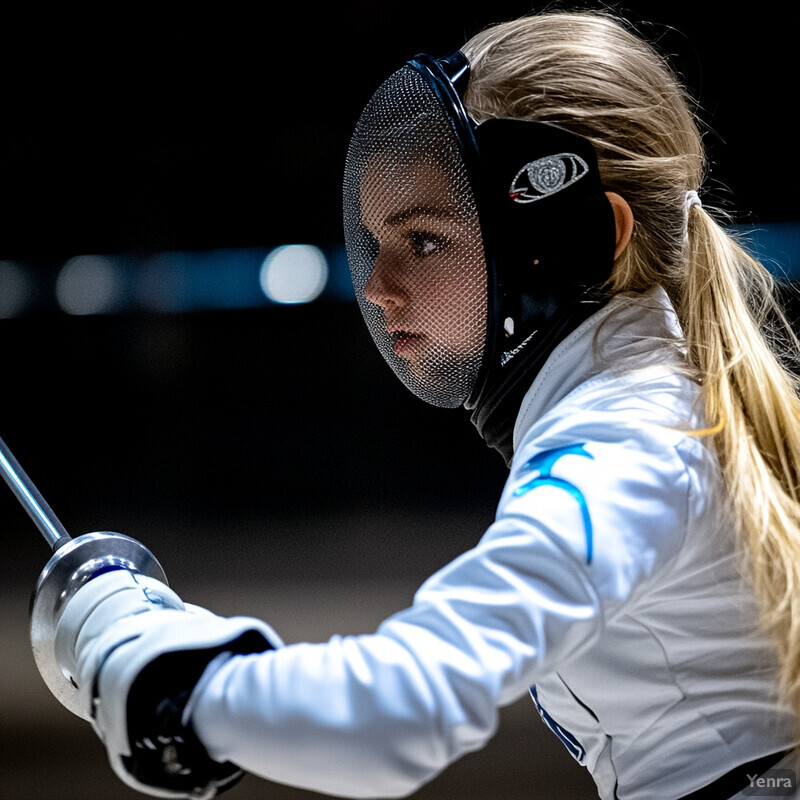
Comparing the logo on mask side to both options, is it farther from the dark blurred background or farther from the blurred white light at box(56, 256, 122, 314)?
the blurred white light at box(56, 256, 122, 314)

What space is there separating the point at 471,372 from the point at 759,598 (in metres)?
0.37

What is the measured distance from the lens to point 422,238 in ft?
3.29

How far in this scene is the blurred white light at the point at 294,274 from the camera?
5441 millimetres

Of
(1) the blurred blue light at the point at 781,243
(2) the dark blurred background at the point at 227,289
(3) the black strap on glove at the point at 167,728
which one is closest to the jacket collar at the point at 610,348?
(3) the black strap on glove at the point at 167,728

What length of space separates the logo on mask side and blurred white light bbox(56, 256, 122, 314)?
16.2ft

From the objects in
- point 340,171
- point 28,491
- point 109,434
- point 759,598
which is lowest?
point 109,434

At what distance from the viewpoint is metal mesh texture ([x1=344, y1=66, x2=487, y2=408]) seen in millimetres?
979

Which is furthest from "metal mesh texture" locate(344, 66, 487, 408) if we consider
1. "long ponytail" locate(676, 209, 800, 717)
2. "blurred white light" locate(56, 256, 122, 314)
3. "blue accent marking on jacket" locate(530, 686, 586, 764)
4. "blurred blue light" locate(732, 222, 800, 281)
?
"blurred white light" locate(56, 256, 122, 314)

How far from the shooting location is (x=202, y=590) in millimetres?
3840

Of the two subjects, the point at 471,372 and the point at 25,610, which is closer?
the point at 471,372

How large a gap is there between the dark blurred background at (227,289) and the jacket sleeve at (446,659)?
3.11 m

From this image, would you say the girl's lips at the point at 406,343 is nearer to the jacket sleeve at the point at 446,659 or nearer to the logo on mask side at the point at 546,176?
the logo on mask side at the point at 546,176

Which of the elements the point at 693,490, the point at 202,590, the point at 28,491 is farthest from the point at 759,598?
the point at 202,590

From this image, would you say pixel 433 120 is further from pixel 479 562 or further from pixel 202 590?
pixel 202 590
